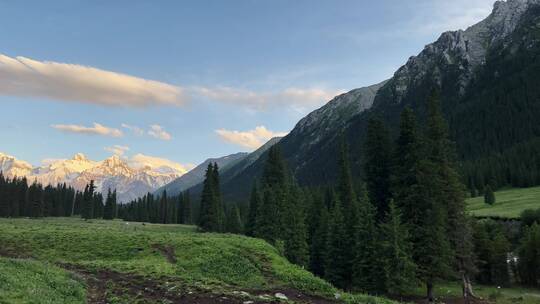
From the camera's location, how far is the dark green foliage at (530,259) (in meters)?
61.0

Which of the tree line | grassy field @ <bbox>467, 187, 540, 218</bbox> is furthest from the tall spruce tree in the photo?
the tree line

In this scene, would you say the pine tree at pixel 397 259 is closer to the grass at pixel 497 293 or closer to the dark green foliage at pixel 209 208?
the grass at pixel 497 293

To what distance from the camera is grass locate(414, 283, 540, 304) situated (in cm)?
4644

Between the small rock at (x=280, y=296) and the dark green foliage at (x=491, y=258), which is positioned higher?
the small rock at (x=280, y=296)

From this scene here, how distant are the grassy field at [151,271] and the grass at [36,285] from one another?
1.6 inches

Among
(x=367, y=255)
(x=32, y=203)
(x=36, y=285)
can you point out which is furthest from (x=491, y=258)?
(x=32, y=203)

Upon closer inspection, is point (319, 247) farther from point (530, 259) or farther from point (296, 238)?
point (530, 259)

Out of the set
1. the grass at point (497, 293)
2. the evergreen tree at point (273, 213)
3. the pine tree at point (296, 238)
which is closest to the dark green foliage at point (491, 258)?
the grass at point (497, 293)

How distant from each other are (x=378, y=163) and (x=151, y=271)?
130 feet

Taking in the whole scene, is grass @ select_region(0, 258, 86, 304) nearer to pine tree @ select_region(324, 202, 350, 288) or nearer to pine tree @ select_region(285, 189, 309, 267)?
pine tree @ select_region(324, 202, 350, 288)

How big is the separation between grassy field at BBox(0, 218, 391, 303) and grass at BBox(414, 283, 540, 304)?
24.8 meters

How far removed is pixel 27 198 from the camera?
153m

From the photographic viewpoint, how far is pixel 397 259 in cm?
4359

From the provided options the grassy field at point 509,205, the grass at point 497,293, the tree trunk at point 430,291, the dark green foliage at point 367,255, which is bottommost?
the grass at point 497,293
